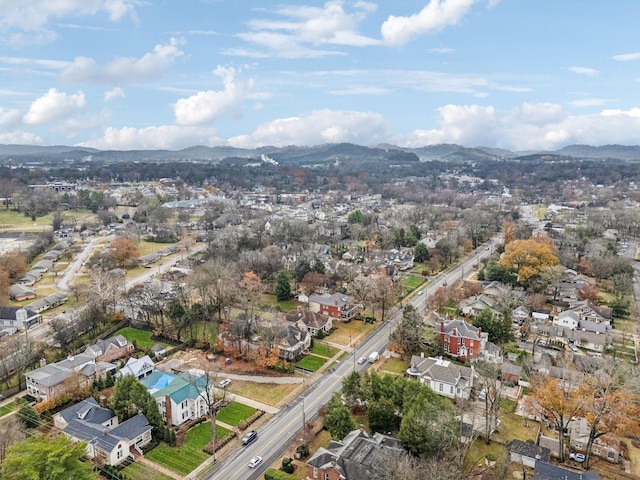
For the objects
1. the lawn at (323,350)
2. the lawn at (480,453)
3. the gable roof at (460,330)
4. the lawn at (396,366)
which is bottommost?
the lawn at (480,453)

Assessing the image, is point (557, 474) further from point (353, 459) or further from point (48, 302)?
point (48, 302)

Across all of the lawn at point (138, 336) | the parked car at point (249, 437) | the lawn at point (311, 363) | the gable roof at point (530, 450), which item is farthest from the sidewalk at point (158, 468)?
the gable roof at point (530, 450)

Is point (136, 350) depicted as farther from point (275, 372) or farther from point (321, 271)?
point (321, 271)

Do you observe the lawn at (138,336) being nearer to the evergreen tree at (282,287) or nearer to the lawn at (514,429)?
the evergreen tree at (282,287)

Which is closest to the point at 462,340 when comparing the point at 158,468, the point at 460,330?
the point at 460,330

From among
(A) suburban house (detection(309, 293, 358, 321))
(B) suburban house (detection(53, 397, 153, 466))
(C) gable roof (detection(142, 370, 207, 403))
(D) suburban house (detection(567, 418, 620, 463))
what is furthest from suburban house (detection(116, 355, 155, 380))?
(D) suburban house (detection(567, 418, 620, 463))

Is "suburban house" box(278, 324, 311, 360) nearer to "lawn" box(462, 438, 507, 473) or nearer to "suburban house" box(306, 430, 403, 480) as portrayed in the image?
"suburban house" box(306, 430, 403, 480)

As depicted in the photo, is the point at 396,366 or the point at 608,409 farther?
the point at 396,366
